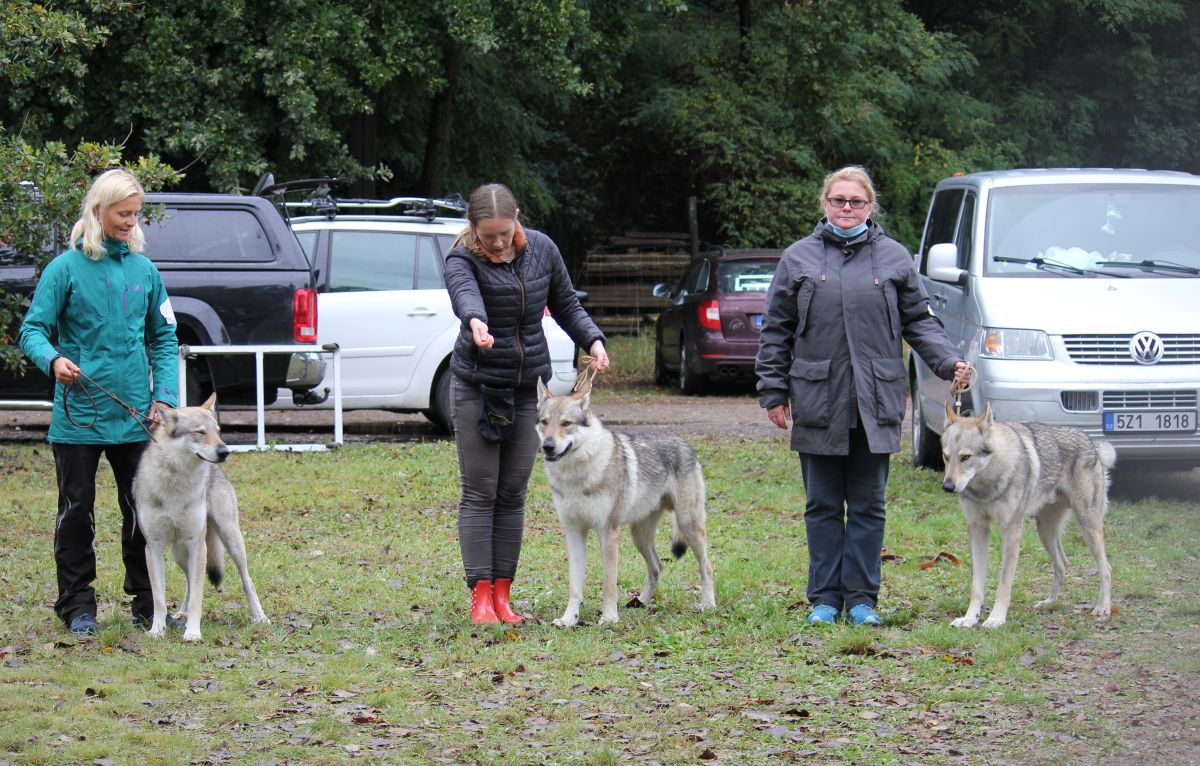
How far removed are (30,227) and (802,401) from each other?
7326 millimetres

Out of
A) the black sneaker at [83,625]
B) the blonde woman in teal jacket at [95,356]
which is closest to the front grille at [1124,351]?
the blonde woman in teal jacket at [95,356]

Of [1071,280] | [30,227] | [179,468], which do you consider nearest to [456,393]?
[179,468]

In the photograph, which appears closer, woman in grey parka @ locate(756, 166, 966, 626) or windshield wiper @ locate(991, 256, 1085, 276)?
woman in grey parka @ locate(756, 166, 966, 626)

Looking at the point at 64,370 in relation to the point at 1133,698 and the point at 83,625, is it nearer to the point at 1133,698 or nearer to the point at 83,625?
the point at 83,625

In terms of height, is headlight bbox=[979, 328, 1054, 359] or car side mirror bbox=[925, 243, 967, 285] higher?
car side mirror bbox=[925, 243, 967, 285]

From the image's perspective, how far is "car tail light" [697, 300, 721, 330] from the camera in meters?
17.3

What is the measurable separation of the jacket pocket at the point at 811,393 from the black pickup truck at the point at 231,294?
253 inches

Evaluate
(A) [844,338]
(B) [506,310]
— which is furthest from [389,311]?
(A) [844,338]

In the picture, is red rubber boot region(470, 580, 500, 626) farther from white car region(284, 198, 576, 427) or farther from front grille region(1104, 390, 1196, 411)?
white car region(284, 198, 576, 427)

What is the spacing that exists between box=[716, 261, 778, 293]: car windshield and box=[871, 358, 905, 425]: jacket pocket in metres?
11.1

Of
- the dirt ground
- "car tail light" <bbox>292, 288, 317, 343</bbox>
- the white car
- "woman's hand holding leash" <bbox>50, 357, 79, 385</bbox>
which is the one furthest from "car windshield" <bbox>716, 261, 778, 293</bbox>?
"woman's hand holding leash" <bbox>50, 357, 79, 385</bbox>

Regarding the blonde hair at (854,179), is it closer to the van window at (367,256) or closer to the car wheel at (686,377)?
the van window at (367,256)

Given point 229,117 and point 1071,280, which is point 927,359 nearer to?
point 1071,280

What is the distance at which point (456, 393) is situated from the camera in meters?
6.60
